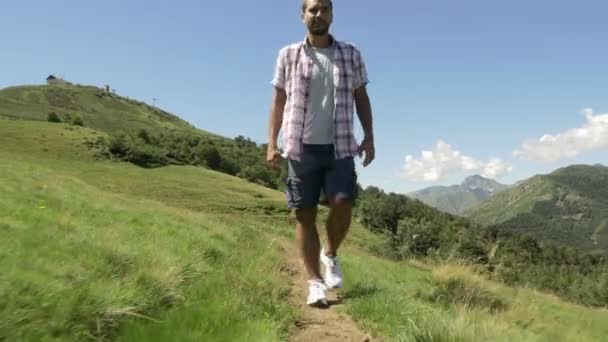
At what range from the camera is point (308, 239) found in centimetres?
565

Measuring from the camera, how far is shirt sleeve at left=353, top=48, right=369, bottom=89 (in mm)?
5512

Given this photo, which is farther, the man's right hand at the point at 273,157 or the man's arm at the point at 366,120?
the man's arm at the point at 366,120

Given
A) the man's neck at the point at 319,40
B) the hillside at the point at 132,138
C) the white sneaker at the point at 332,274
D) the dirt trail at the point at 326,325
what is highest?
the hillside at the point at 132,138

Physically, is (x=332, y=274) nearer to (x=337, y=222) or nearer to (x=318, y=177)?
(x=337, y=222)

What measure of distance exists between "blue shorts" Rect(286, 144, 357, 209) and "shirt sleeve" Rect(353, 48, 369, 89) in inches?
31.0

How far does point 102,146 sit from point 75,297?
2508 inches

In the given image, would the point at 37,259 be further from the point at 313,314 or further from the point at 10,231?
the point at 313,314

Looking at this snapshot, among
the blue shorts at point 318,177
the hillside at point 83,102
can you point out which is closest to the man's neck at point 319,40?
the blue shorts at point 318,177

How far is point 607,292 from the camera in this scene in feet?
298

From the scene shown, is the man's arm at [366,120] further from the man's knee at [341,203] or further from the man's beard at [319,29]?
the man's beard at [319,29]

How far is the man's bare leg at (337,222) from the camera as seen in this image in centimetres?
537

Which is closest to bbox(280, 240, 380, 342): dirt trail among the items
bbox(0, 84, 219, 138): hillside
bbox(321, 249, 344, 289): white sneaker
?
bbox(321, 249, 344, 289): white sneaker

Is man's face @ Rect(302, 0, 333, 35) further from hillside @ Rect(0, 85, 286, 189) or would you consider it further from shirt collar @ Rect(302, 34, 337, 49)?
hillside @ Rect(0, 85, 286, 189)

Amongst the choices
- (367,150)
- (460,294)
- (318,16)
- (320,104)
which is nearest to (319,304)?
(367,150)
